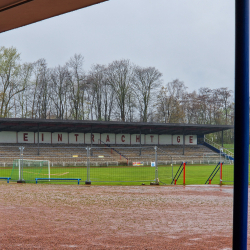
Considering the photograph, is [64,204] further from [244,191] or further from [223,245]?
[244,191]

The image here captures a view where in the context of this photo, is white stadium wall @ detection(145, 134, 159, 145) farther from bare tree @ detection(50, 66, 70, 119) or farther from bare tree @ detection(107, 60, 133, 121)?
bare tree @ detection(50, 66, 70, 119)

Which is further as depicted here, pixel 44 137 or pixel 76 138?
pixel 76 138

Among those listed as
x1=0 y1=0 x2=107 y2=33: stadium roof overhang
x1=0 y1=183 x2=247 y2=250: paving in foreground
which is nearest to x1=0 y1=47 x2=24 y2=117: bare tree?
x1=0 y1=183 x2=247 y2=250: paving in foreground

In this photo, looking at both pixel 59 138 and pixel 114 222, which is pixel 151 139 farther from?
pixel 114 222

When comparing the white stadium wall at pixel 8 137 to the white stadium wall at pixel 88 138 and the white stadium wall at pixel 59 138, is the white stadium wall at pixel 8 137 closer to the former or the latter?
the white stadium wall at pixel 88 138

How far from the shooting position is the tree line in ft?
Answer: 169

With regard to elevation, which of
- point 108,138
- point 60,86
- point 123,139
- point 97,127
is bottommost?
point 123,139

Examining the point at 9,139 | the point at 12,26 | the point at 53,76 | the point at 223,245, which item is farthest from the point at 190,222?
the point at 53,76

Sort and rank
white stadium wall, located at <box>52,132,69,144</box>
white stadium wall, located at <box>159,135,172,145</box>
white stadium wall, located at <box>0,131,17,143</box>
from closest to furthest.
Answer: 1. white stadium wall, located at <box>0,131,17,143</box>
2. white stadium wall, located at <box>52,132,69,144</box>
3. white stadium wall, located at <box>159,135,172,145</box>

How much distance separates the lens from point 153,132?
54.8 metres

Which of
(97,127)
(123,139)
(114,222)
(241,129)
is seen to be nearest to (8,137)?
(97,127)

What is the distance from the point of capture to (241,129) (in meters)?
2.54

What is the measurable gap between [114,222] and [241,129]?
20.1 ft

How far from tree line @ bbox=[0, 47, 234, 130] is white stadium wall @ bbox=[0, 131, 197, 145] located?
15.1 feet
